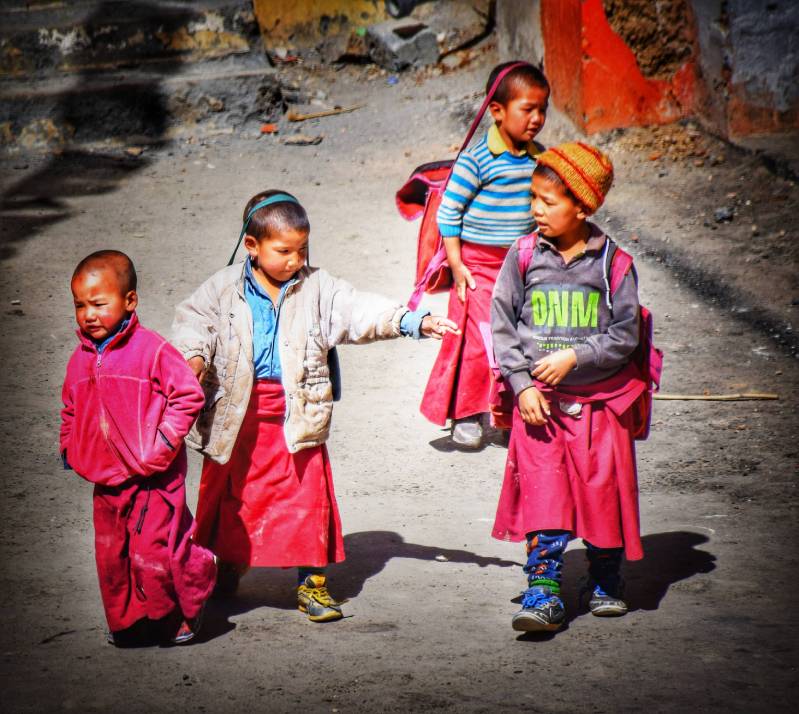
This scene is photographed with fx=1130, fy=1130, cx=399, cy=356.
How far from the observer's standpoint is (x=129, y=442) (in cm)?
344

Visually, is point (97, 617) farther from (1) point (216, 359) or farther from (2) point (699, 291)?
(2) point (699, 291)

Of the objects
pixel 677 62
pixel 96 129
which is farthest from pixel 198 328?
pixel 96 129

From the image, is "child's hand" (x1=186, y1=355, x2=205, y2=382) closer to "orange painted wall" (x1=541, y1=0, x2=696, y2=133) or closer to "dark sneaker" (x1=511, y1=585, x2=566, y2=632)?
"dark sneaker" (x1=511, y1=585, x2=566, y2=632)

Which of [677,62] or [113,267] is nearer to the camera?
[113,267]

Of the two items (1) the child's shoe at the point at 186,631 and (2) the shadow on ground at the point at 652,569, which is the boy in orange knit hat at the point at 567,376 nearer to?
(2) the shadow on ground at the point at 652,569

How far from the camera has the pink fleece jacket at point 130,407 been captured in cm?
344

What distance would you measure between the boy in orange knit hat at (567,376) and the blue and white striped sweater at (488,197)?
142 centimetres

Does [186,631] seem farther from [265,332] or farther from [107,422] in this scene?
[265,332]

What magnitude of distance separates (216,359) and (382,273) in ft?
12.8

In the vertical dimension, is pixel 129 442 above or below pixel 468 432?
above

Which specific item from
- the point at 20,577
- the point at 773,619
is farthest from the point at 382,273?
the point at 773,619

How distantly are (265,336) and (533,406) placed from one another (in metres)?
0.92

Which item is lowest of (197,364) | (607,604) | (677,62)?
(607,604)

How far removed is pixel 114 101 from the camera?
10.2 m
